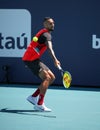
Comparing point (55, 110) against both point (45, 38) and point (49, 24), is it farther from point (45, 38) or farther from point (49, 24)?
point (49, 24)

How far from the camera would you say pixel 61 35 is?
10555 millimetres

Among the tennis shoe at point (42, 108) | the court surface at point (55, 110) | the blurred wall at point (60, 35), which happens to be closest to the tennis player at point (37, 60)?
the tennis shoe at point (42, 108)

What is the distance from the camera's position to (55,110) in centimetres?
764

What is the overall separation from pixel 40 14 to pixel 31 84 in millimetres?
1625

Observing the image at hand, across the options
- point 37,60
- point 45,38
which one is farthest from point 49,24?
point 37,60

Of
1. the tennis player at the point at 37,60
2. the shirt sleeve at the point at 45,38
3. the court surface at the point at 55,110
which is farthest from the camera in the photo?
the tennis player at the point at 37,60

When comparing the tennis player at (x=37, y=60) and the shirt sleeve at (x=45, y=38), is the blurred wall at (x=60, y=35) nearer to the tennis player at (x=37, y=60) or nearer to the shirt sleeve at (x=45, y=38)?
the tennis player at (x=37, y=60)

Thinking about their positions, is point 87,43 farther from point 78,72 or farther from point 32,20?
point 32,20

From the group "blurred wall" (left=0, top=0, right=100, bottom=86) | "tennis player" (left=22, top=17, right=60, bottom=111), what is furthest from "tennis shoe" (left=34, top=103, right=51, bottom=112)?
"blurred wall" (left=0, top=0, right=100, bottom=86)

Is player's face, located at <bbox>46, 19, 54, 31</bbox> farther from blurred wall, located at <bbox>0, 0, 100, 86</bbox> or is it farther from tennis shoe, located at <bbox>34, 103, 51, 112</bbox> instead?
blurred wall, located at <bbox>0, 0, 100, 86</bbox>

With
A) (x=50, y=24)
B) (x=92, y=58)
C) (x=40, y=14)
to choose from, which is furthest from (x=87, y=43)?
(x=50, y=24)

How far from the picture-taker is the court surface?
21.3ft

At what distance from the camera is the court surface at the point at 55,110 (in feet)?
21.3

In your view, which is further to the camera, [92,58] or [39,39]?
[92,58]
